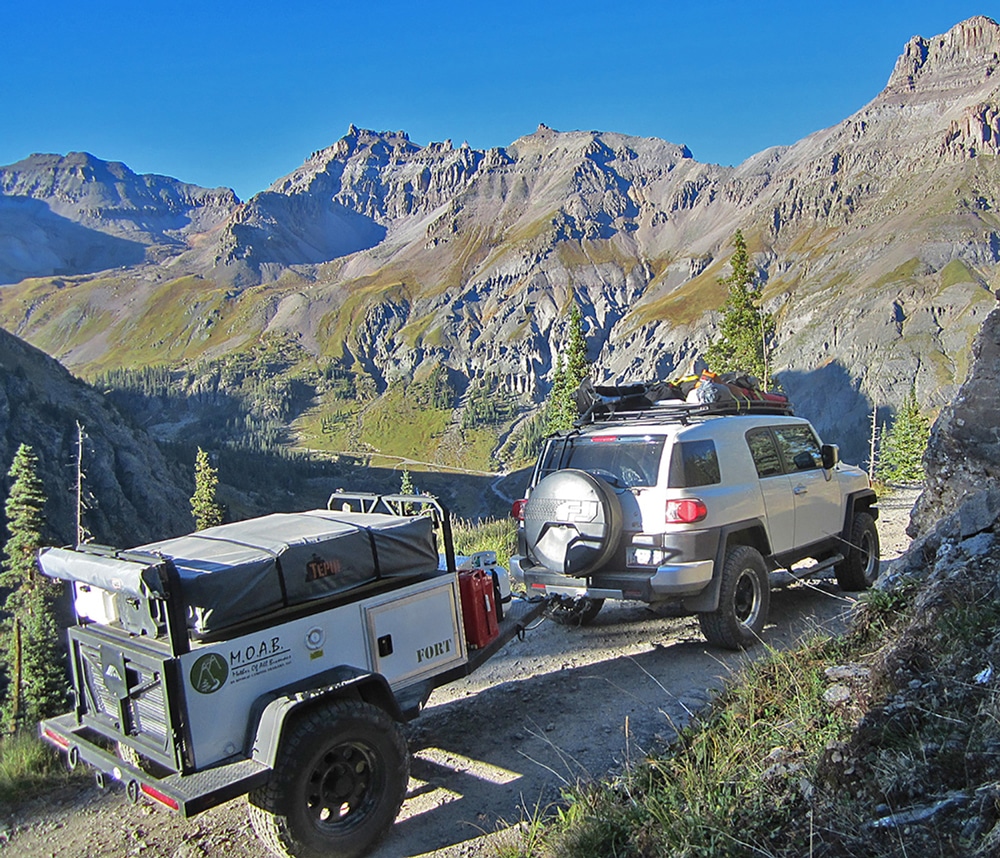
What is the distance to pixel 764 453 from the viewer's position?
28.8 feet

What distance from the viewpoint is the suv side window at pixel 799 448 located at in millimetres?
9141

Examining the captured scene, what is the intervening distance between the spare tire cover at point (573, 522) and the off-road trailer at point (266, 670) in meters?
2.28

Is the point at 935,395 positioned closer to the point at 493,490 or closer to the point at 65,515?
the point at 493,490

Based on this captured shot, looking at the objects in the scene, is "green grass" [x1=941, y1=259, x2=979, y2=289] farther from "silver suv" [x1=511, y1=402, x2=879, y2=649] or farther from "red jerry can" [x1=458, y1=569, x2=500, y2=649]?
"red jerry can" [x1=458, y1=569, x2=500, y2=649]

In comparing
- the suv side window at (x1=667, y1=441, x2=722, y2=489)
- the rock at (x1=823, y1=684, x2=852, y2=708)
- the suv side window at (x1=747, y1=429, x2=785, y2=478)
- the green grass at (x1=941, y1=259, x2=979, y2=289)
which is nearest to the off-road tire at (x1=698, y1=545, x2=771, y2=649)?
the suv side window at (x1=667, y1=441, x2=722, y2=489)

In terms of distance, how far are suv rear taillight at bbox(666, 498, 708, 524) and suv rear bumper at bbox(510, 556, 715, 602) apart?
1.42 ft

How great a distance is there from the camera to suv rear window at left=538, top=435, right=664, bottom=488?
7.93m

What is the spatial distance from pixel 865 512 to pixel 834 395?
162 m

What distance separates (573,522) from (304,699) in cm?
391

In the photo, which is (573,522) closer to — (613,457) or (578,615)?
(613,457)

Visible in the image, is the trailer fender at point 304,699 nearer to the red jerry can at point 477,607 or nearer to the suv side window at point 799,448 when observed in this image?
the red jerry can at point 477,607

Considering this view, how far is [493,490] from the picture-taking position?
16000cm

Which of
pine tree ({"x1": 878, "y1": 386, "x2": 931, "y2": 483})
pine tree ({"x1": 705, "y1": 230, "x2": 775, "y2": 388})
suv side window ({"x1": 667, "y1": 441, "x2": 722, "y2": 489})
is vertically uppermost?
pine tree ({"x1": 705, "y1": 230, "x2": 775, "y2": 388})

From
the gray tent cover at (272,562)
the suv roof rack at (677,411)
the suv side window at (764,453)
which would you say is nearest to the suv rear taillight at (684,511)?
the suv roof rack at (677,411)
